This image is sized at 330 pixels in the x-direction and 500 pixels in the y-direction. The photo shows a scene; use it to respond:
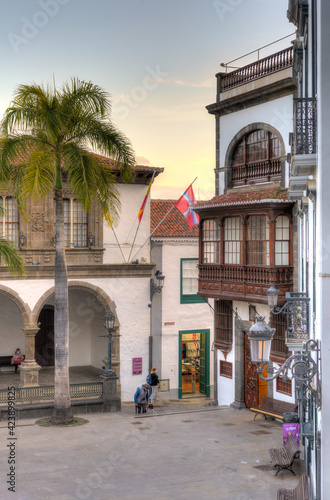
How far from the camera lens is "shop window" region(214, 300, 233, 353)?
80.0 ft

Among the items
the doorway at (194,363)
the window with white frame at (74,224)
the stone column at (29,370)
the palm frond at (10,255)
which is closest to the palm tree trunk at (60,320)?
the palm frond at (10,255)

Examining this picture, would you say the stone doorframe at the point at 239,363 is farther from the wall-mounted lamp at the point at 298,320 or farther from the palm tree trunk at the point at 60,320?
the wall-mounted lamp at the point at 298,320

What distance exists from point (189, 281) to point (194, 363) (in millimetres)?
3909

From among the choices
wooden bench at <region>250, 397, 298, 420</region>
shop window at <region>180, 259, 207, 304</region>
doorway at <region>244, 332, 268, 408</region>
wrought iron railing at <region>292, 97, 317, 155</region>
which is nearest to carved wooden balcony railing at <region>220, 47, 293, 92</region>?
shop window at <region>180, 259, 207, 304</region>

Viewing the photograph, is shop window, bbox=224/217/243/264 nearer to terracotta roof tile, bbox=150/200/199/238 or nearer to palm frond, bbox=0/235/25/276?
terracotta roof tile, bbox=150/200/199/238

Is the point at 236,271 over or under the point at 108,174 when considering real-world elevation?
under

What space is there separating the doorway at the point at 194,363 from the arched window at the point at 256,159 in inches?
357

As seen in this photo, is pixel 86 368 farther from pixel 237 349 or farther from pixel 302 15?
pixel 302 15

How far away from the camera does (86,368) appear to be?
3092cm

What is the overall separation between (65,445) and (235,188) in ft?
34.7

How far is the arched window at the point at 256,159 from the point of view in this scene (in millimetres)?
22125

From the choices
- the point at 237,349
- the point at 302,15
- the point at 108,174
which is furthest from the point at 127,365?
the point at 302,15

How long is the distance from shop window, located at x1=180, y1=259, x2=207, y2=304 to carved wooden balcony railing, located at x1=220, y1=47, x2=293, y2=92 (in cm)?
850

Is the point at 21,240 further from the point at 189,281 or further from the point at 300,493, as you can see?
the point at 300,493
